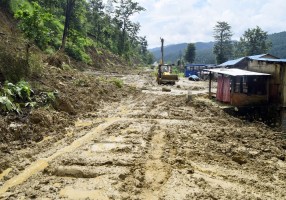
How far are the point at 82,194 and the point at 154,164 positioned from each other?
2.12 metres

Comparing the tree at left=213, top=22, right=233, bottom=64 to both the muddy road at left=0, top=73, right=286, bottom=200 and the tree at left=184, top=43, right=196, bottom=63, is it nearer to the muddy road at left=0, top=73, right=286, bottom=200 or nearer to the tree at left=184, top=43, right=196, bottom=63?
the tree at left=184, top=43, right=196, bottom=63

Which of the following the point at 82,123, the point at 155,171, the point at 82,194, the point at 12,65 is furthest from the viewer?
the point at 12,65

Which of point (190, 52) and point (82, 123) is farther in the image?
point (190, 52)

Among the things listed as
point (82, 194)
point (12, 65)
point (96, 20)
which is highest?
point (96, 20)

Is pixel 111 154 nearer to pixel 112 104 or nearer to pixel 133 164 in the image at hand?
pixel 133 164

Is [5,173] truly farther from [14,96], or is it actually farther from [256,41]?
[256,41]

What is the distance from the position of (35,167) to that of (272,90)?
14617 millimetres

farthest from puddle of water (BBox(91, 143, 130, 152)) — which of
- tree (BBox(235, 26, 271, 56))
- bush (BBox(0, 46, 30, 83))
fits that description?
tree (BBox(235, 26, 271, 56))

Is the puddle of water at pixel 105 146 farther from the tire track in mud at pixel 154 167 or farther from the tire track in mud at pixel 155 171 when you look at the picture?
the tire track in mud at pixel 155 171

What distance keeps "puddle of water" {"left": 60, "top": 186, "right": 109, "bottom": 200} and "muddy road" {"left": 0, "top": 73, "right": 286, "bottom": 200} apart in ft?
0.06

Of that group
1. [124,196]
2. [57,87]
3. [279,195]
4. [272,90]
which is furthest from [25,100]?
[272,90]

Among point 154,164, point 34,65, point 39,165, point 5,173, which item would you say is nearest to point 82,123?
point 34,65

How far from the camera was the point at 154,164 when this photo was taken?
718 centimetres

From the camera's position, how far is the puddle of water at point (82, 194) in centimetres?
552
